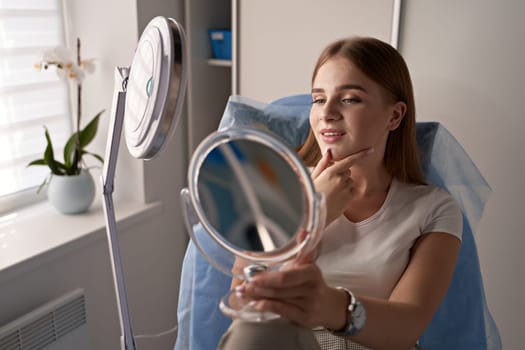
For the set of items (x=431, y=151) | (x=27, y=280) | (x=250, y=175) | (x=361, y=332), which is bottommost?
(x=27, y=280)

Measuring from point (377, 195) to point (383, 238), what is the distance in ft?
0.39

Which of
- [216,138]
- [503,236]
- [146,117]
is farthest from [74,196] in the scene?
[503,236]

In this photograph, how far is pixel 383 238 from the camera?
1.13 metres

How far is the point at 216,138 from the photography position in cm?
67

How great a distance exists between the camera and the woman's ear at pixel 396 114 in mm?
1127

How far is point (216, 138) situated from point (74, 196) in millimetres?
1199

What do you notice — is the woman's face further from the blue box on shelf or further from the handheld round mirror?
the blue box on shelf

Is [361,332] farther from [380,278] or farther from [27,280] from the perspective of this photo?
[27,280]

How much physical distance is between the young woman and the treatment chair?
108 mm

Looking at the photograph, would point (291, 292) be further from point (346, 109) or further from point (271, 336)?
point (346, 109)

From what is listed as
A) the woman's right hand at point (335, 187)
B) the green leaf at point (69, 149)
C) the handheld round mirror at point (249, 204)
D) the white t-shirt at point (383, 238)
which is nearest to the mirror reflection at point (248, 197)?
the handheld round mirror at point (249, 204)

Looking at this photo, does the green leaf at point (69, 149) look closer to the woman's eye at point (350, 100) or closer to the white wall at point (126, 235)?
the white wall at point (126, 235)

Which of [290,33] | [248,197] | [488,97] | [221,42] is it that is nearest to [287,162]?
[248,197]

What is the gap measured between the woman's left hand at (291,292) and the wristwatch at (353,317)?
9cm
